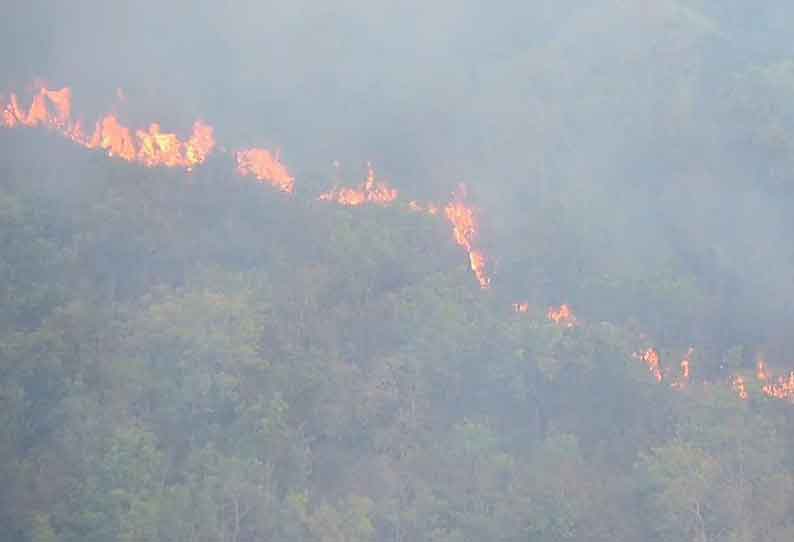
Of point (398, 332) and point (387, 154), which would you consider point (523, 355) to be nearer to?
point (398, 332)

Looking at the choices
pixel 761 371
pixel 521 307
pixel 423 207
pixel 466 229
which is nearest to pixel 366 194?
pixel 423 207

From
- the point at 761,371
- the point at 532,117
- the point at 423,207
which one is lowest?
the point at 761,371

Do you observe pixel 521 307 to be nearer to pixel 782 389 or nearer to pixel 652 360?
pixel 652 360

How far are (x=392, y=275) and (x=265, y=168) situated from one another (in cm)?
504

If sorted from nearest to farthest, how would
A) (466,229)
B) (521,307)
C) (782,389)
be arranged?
(782,389)
(521,307)
(466,229)

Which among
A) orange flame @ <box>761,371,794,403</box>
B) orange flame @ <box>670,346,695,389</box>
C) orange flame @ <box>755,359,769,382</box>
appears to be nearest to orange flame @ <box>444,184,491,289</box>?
orange flame @ <box>670,346,695,389</box>

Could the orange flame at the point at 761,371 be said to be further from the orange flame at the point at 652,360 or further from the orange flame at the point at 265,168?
the orange flame at the point at 265,168

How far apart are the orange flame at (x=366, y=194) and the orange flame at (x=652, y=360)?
567cm

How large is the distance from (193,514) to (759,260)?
507 inches

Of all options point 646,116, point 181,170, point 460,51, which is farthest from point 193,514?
point 460,51

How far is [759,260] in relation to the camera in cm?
2167

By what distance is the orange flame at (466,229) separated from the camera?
20938 millimetres

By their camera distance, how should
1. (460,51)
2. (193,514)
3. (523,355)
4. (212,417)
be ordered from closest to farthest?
(193,514), (212,417), (523,355), (460,51)

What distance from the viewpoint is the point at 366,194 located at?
2212 cm
